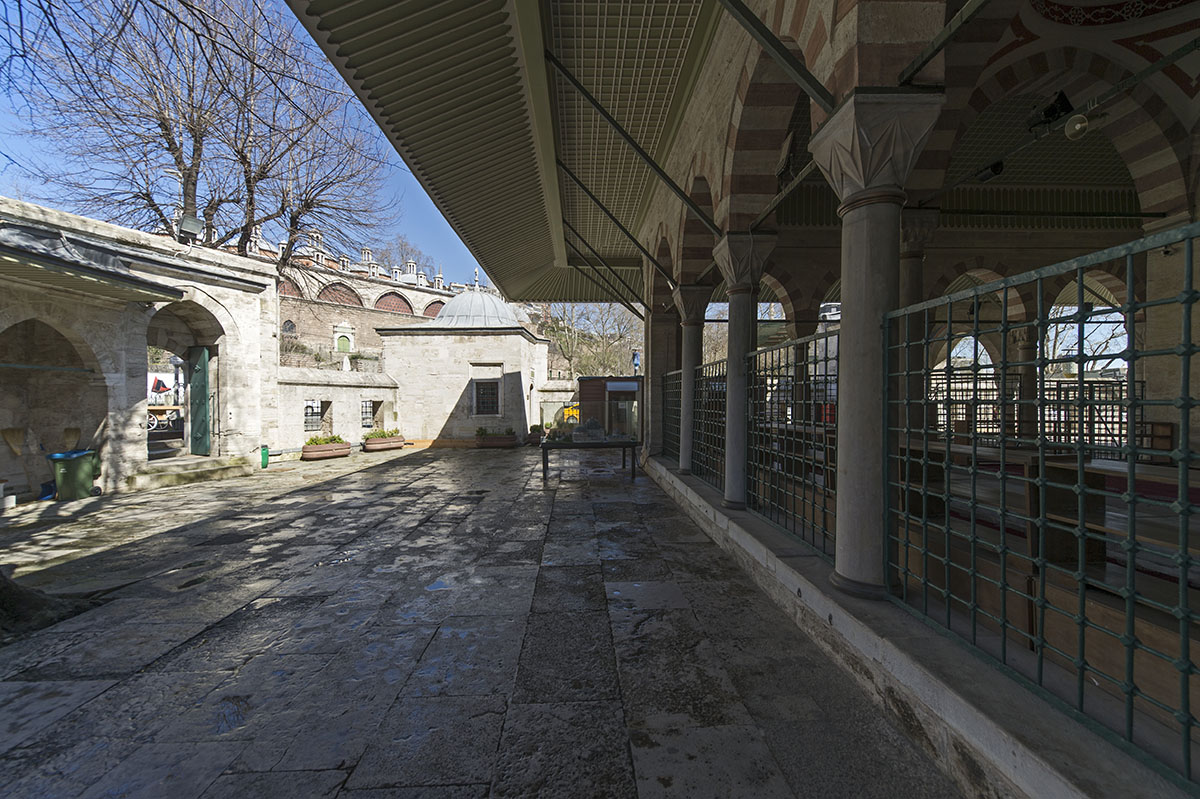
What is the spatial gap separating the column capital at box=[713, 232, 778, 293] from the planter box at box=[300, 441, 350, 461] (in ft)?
38.5

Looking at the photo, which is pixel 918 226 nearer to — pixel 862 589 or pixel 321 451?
pixel 862 589

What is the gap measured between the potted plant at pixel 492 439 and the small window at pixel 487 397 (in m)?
0.81

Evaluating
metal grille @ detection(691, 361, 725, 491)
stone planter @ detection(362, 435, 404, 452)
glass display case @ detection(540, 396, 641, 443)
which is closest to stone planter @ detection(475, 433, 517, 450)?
glass display case @ detection(540, 396, 641, 443)

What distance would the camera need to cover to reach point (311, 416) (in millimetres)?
14617

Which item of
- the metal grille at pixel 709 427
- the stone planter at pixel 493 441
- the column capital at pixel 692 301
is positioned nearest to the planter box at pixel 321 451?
the stone planter at pixel 493 441

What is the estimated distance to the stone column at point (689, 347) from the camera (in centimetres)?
713

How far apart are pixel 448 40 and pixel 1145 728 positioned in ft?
17.8

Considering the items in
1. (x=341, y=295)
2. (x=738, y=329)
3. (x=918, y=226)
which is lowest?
(x=738, y=329)

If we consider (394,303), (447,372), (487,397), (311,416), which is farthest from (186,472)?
(394,303)

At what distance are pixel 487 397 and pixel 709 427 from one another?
11.3 metres

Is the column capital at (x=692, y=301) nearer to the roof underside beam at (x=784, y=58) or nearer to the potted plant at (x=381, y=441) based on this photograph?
the roof underside beam at (x=784, y=58)

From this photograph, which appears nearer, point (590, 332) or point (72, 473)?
point (72, 473)

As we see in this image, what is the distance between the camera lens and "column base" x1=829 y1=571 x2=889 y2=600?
8.70ft

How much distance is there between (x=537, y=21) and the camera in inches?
149
